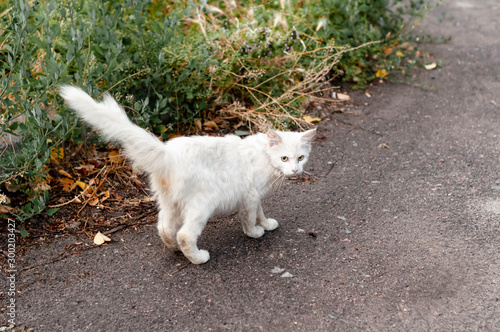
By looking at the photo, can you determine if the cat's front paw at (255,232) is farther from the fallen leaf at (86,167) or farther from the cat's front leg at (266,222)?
the fallen leaf at (86,167)

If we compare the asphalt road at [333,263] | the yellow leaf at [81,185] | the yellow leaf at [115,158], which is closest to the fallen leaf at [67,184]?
the yellow leaf at [81,185]

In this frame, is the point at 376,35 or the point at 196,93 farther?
the point at 376,35

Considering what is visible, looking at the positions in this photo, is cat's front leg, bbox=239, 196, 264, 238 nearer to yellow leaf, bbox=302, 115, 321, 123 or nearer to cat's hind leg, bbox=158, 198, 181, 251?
cat's hind leg, bbox=158, 198, 181, 251

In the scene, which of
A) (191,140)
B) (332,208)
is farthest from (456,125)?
(191,140)

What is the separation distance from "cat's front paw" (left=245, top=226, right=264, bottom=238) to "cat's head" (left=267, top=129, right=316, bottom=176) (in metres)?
0.48

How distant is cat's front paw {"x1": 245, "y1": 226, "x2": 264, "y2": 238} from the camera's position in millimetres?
3416

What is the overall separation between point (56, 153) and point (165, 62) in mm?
1212

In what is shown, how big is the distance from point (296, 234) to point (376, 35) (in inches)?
133

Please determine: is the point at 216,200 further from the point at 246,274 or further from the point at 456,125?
the point at 456,125

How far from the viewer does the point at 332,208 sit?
3881 mm

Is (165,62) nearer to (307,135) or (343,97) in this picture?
(307,135)

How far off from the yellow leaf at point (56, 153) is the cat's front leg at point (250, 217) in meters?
1.57

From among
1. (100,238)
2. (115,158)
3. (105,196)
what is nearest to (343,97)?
(115,158)

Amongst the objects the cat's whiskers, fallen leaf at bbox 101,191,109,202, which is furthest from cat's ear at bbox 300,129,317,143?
A: fallen leaf at bbox 101,191,109,202
